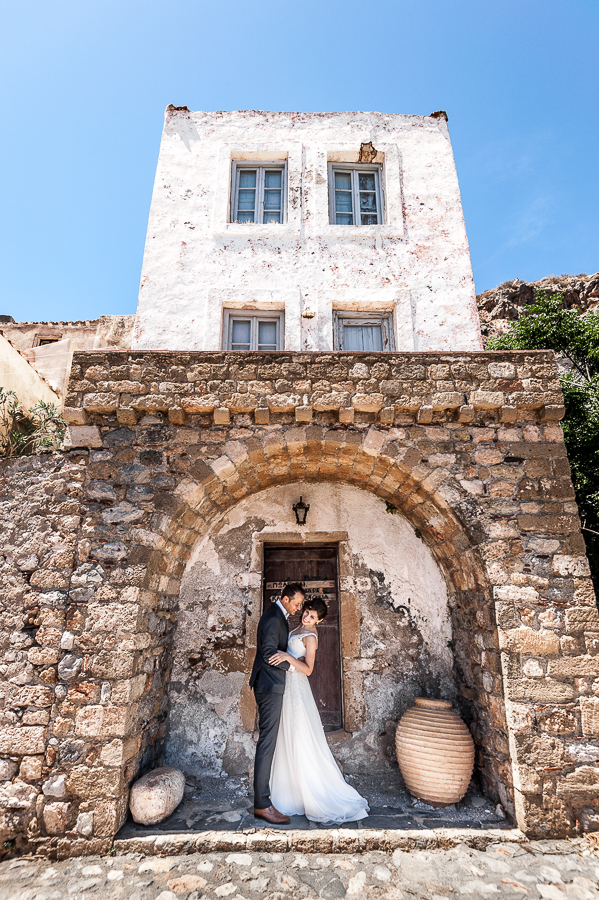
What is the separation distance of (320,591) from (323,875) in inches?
94.9

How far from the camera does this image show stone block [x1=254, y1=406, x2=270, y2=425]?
13.9ft

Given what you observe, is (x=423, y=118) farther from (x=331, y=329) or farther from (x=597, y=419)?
(x=597, y=419)

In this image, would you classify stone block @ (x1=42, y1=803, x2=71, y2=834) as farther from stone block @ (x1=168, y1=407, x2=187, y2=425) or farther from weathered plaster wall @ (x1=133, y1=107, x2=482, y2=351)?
weathered plaster wall @ (x1=133, y1=107, x2=482, y2=351)

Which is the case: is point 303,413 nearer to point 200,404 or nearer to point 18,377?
point 200,404

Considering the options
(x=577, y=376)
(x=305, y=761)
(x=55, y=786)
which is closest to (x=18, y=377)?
(x=55, y=786)

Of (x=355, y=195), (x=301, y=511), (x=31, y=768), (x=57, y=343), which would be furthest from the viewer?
(x=57, y=343)

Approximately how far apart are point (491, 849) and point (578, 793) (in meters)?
0.76

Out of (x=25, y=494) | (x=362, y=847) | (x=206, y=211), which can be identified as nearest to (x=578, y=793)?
(x=362, y=847)

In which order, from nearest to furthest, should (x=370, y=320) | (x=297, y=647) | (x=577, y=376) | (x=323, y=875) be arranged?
(x=323, y=875) < (x=297, y=647) < (x=370, y=320) < (x=577, y=376)

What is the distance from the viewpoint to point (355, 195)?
23.1 ft

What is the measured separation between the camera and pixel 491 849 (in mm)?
3365

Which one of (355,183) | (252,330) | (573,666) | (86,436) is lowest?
(573,666)

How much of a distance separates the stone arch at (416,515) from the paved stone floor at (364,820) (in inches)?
10.5

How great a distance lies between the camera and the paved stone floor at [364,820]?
3.64 meters
